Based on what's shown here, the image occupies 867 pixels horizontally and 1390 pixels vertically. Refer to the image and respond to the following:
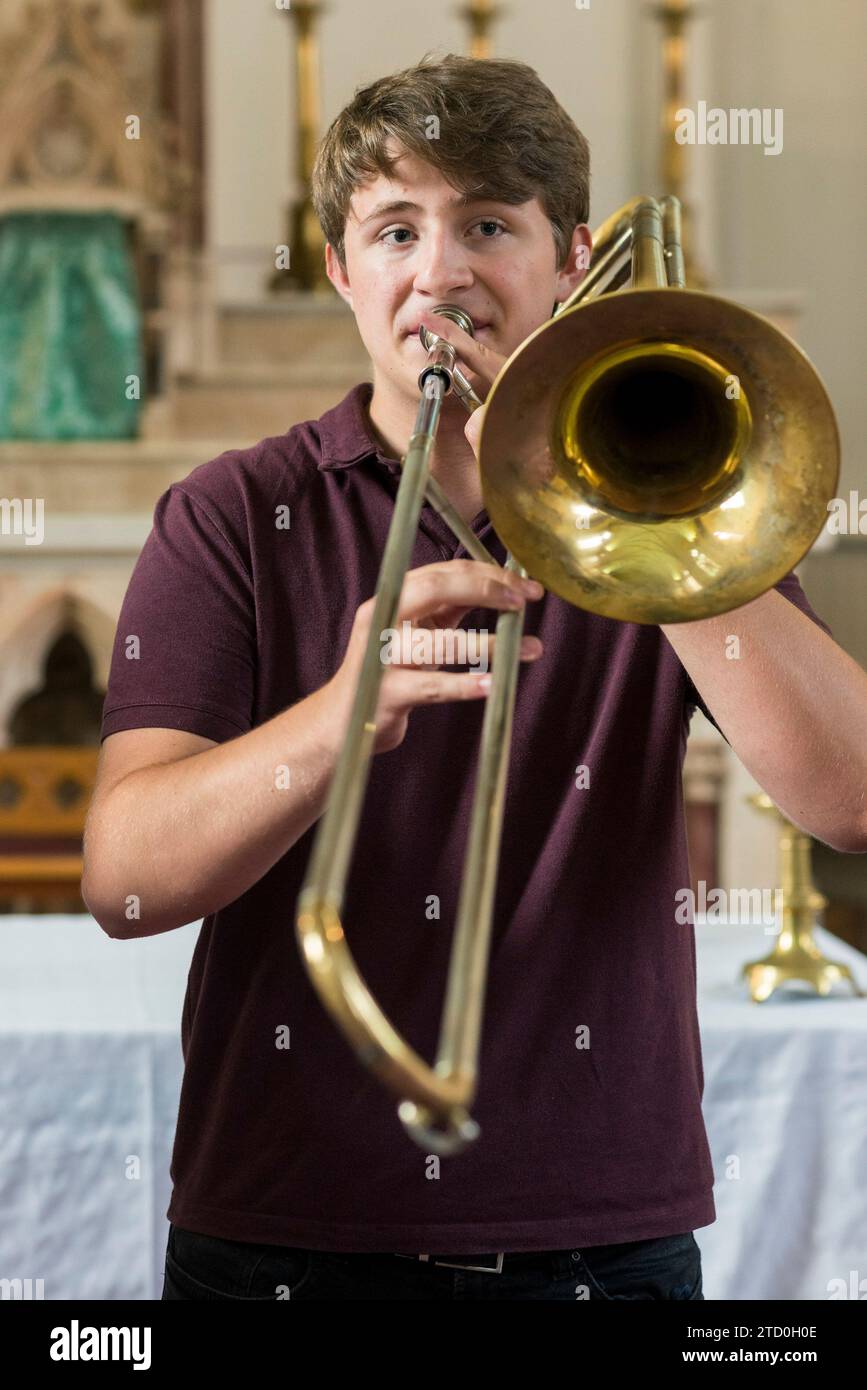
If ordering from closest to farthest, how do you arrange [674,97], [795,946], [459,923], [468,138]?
[459,923] < [468,138] < [795,946] < [674,97]

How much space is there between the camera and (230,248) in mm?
3801

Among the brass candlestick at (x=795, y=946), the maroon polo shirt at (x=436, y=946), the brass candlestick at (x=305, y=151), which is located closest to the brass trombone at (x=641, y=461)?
the maroon polo shirt at (x=436, y=946)

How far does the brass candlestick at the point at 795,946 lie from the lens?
5.07 ft

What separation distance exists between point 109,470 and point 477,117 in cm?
262

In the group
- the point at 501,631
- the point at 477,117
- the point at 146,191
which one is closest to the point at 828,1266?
the point at 501,631

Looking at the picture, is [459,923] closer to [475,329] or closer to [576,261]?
[475,329]

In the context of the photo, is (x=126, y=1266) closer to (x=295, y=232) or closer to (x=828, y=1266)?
(x=828, y=1266)

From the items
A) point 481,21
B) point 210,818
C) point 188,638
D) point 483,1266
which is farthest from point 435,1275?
point 481,21

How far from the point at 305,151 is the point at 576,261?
2.64 m

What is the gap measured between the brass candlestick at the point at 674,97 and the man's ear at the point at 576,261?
8.37 ft

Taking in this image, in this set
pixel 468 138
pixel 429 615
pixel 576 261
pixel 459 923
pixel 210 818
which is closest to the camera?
pixel 459 923

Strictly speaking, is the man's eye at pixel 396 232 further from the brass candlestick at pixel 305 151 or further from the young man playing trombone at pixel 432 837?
the brass candlestick at pixel 305 151
